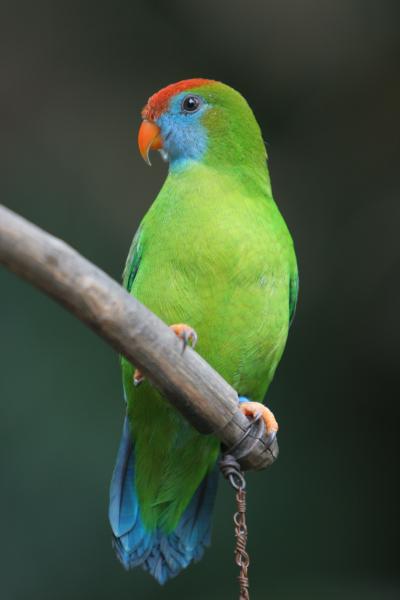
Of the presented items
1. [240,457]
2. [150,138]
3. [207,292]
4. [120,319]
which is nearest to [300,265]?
[150,138]

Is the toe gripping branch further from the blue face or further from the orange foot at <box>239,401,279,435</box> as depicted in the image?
the blue face

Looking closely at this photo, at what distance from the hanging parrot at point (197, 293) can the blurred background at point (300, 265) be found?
1.00 meters

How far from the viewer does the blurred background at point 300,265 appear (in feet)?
10.7

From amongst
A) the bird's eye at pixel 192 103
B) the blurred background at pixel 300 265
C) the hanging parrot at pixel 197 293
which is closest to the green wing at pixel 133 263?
the hanging parrot at pixel 197 293

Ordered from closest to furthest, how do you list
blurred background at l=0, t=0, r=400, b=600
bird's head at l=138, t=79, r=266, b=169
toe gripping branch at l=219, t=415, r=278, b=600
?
toe gripping branch at l=219, t=415, r=278, b=600 < bird's head at l=138, t=79, r=266, b=169 < blurred background at l=0, t=0, r=400, b=600

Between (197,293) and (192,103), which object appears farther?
(192,103)

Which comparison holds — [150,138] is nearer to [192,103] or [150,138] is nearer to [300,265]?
[192,103]

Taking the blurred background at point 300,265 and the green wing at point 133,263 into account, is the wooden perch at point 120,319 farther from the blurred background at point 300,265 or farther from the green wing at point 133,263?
the blurred background at point 300,265

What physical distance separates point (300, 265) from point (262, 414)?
65.2 inches

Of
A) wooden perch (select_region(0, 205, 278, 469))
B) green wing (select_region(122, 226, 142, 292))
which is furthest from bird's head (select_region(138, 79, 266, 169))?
wooden perch (select_region(0, 205, 278, 469))

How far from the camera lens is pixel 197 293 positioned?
2.10 metres

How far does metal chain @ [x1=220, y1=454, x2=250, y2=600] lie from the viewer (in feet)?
5.79

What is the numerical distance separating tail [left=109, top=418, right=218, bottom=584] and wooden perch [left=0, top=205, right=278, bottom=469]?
1.66 ft

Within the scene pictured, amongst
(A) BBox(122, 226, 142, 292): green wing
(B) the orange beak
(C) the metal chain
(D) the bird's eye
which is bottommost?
(C) the metal chain
